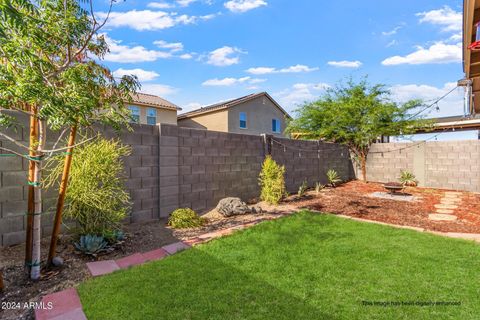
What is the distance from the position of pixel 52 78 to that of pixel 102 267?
2.36 metres

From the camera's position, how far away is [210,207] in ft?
21.4

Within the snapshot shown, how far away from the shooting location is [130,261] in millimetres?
3393

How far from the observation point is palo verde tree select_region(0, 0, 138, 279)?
2336 millimetres

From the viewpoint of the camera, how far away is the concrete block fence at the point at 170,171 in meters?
3.59

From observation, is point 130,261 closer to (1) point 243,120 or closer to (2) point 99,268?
(2) point 99,268

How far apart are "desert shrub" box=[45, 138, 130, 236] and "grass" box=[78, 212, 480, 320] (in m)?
1.10

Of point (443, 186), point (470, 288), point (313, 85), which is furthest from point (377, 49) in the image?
point (470, 288)

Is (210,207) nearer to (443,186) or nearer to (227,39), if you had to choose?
(227,39)

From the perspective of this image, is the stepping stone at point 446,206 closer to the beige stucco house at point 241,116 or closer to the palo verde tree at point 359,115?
the palo verde tree at point 359,115

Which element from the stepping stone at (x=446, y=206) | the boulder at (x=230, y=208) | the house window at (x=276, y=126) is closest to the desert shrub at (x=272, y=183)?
the boulder at (x=230, y=208)

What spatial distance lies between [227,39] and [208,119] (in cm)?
726

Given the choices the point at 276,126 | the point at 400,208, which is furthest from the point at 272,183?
the point at 276,126

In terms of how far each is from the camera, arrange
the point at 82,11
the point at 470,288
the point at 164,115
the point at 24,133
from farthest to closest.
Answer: the point at 164,115, the point at 24,133, the point at 82,11, the point at 470,288

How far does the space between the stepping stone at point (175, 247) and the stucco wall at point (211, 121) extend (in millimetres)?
12954
